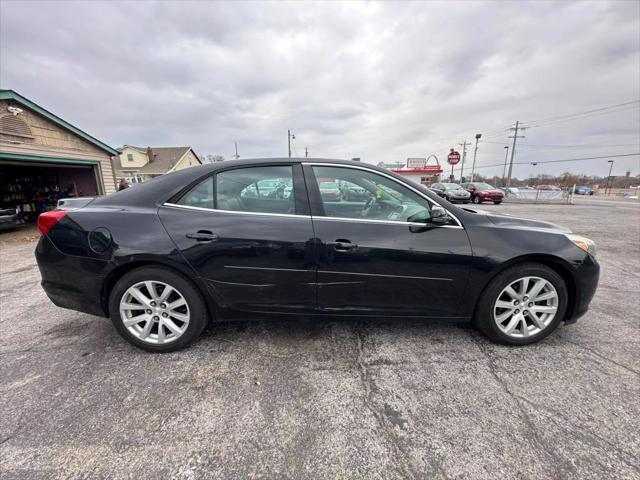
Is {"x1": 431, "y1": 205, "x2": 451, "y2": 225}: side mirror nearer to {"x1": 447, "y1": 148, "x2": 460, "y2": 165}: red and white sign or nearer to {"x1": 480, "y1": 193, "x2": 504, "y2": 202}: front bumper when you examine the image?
{"x1": 480, "y1": 193, "x2": 504, "y2": 202}: front bumper

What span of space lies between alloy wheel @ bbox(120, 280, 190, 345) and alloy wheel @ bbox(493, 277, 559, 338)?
267 centimetres

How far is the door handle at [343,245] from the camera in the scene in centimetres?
222

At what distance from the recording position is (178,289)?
2.30 meters

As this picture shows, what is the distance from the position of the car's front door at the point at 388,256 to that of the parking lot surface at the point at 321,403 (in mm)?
412

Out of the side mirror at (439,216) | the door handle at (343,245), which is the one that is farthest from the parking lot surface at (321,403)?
the side mirror at (439,216)

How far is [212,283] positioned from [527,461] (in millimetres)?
2281

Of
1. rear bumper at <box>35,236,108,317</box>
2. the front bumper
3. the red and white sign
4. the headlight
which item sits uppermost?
the red and white sign

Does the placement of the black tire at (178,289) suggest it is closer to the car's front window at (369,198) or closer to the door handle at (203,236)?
the door handle at (203,236)

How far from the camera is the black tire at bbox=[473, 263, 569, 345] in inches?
93.1

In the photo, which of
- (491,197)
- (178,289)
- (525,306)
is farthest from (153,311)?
(491,197)

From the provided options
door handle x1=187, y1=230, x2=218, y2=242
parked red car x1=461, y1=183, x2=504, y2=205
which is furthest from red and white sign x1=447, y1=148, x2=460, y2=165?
door handle x1=187, y1=230, x2=218, y2=242

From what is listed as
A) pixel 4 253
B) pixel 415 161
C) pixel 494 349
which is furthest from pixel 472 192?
pixel 4 253

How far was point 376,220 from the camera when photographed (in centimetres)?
231

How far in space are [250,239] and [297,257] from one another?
1.30 ft
